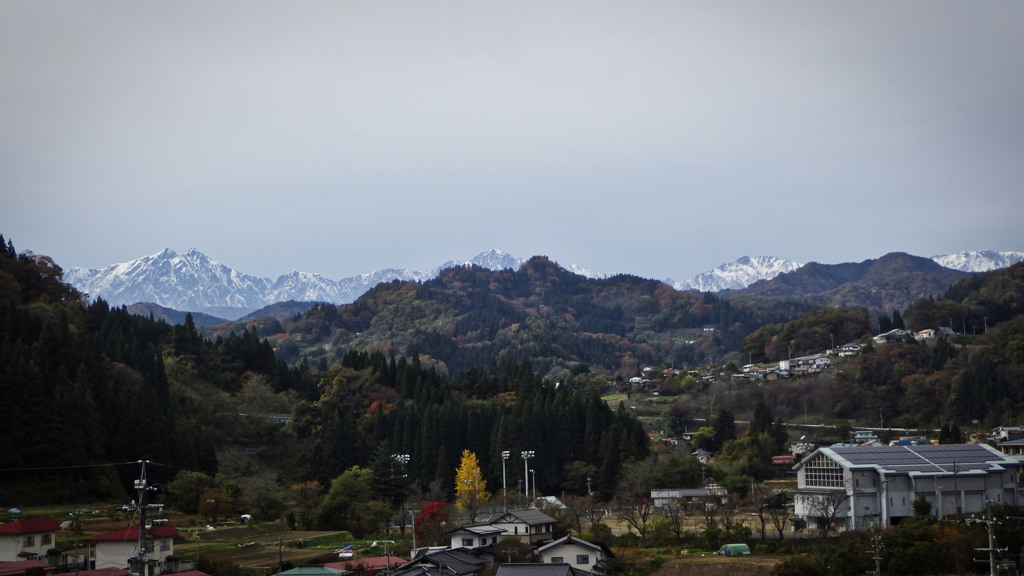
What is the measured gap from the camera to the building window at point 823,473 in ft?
137

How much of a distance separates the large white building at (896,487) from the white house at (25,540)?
28.4 meters

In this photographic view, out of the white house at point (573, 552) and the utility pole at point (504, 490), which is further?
the utility pole at point (504, 490)

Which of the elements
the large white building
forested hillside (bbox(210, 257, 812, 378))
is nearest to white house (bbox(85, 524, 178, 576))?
the large white building

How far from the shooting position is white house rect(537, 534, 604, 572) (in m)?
34.9

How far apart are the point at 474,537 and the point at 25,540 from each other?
49.7ft

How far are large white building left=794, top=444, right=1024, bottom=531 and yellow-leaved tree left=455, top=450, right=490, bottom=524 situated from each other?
16.2 metres

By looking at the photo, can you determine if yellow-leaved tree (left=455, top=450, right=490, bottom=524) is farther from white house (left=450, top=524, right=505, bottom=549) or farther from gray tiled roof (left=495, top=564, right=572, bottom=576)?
gray tiled roof (left=495, top=564, right=572, bottom=576)

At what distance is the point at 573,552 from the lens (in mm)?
35031

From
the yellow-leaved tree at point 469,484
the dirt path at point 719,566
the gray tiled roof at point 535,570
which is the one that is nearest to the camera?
the gray tiled roof at point 535,570

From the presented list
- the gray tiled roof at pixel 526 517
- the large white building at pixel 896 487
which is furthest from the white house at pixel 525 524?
the large white building at pixel 896 487

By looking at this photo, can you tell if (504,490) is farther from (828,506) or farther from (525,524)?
(828,506)

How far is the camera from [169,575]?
98.6 ft

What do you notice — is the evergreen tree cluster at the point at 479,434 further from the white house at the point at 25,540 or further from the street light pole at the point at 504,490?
the white house at the point at 25,540

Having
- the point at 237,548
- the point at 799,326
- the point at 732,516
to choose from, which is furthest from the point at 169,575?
the point at 799,326
